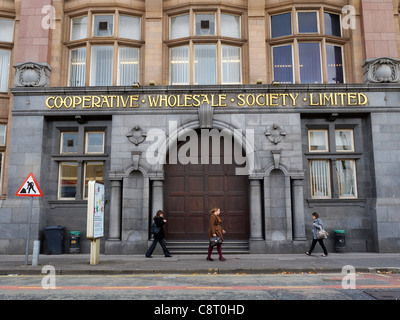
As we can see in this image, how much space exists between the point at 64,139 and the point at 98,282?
886cm

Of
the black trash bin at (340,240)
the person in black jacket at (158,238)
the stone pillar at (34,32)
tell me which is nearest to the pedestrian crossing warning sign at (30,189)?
the person in black jacket at (158,238)

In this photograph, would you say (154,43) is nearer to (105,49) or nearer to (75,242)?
(105,49)

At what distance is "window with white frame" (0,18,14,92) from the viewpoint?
643 inches

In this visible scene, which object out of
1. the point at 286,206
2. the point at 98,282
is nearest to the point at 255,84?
the point at 286,206

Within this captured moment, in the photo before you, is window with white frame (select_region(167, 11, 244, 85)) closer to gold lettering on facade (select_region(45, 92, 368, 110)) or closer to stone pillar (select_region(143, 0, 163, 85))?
stone pillar (select_region(143, 0, 163, 85))

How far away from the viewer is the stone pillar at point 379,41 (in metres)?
15.0

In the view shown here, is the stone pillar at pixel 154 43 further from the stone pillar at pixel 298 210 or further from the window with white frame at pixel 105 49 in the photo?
the stone pillar at pixel 298 210

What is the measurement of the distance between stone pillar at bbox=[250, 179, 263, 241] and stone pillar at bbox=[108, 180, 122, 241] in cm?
550

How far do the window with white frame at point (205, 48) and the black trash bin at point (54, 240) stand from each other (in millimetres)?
8143

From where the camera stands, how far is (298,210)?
14281 millimetres

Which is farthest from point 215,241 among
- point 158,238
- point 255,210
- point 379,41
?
point 379,41

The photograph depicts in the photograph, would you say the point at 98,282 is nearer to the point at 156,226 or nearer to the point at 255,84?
the point at 156,226

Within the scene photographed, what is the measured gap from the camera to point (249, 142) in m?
14.8

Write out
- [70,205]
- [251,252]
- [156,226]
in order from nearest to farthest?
[156,226]
[251,252]
[70,205]
